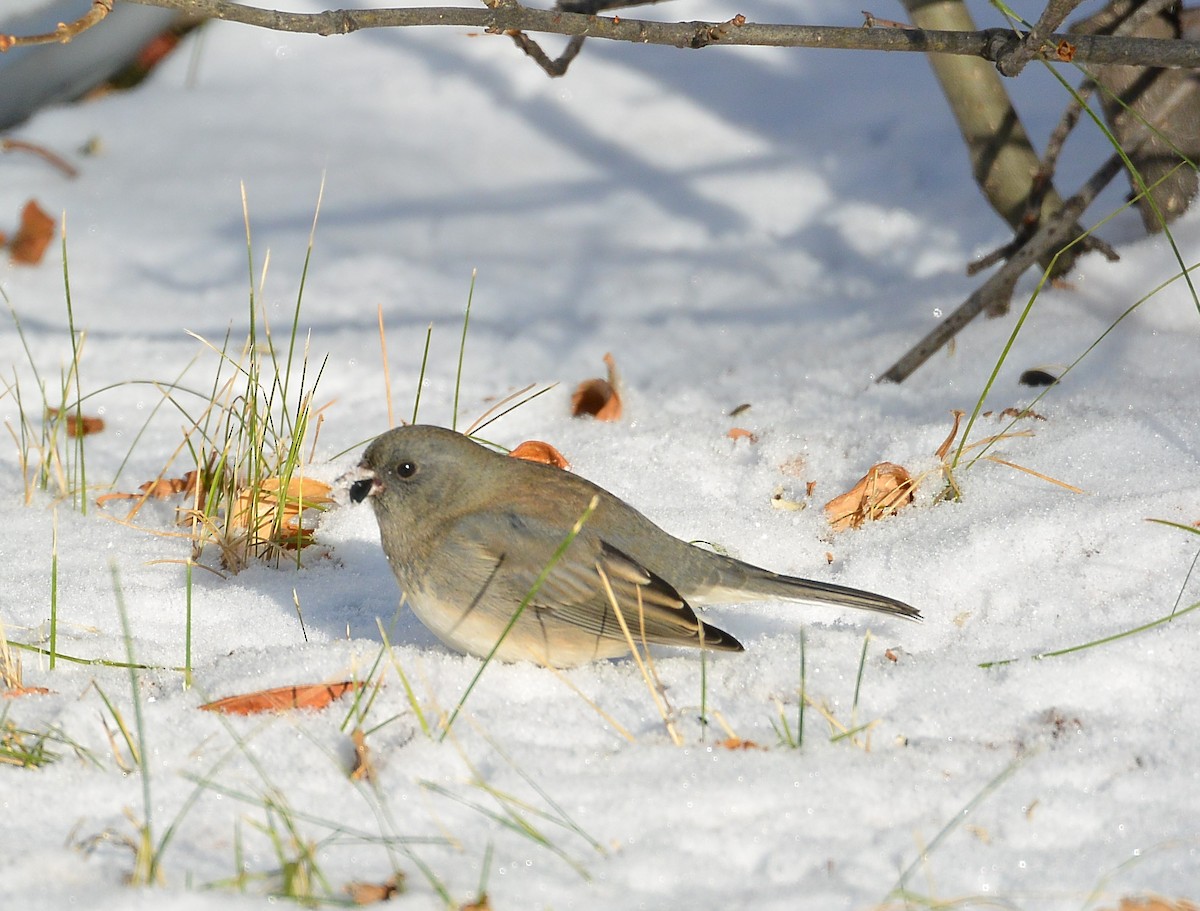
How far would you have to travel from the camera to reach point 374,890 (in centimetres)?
191

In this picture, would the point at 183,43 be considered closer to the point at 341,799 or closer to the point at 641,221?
the point at 641,221

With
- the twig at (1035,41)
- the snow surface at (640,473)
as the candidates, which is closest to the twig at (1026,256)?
the snow surface at (640,473)

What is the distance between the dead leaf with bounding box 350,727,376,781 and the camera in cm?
228

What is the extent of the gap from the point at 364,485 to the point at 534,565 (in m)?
0.49

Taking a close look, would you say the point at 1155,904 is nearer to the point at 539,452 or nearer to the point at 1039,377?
the point at 539,452

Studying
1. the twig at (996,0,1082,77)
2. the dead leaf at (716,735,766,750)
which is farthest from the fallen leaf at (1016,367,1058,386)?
the dead leaf at (716,735,766,750)

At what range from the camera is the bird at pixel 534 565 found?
109 inches

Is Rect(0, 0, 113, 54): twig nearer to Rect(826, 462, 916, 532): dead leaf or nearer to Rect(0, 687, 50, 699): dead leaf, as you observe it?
Rect(0, 687, 50, 699): dead leaf

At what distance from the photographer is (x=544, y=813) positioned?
2102 millimetres

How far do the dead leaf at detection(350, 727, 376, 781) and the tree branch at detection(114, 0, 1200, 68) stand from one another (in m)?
1.43

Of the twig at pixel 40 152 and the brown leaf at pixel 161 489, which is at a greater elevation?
the twig at pixel 40 152

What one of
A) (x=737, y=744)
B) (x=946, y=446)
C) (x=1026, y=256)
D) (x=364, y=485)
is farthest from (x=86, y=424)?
(x=1026, y=256)

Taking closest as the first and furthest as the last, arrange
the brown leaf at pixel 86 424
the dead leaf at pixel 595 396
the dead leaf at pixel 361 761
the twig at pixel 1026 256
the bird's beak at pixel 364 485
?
1. the dead leaf at pixel 361 761
2. the bird's beak at pixel 364 485
3. the twig at pixel 1026 256
4. the dead leaf at pixel 595 396
5. the brown leaf at pixel 86 424

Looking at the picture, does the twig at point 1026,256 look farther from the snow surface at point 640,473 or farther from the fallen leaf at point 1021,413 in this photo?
the fallen leaf at point 1021,413
